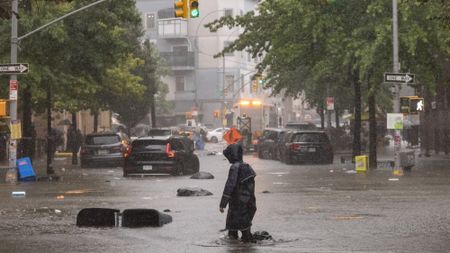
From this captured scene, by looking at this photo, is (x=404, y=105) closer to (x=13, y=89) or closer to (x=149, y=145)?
(x=149, y=145)

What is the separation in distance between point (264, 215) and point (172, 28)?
272ft

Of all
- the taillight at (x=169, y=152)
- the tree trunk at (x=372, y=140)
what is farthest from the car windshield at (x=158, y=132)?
the taillight at (x=169, y=152)

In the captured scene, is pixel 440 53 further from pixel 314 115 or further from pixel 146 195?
pixel 314 115

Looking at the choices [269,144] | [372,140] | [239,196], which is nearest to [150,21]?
[269,144]

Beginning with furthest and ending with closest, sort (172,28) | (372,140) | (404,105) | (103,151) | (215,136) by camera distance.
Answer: (172,28)
(215,136)
(103,151)
(372,140)
(404,105)

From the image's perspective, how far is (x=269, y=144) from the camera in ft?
166

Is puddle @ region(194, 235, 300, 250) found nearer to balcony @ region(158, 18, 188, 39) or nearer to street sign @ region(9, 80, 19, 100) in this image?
street sign @ region(9, 80, 19, 100)

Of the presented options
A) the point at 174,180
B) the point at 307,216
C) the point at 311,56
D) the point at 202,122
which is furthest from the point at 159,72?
the point at 307,216

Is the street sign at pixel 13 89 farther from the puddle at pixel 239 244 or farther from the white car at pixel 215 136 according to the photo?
the white car at pixel 215 136

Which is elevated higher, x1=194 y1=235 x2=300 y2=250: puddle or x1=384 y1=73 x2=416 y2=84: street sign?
x1=384 y1=73 x2=416 y2=84: street sign

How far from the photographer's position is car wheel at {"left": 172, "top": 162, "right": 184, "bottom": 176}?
33.6m

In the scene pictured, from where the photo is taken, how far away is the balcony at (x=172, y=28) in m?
99.6

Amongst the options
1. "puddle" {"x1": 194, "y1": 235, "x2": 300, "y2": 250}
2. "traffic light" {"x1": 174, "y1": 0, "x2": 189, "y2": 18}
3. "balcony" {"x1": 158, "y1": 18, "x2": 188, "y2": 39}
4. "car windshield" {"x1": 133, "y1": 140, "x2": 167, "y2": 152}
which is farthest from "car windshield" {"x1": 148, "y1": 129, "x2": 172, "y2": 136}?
"balcony" {"x1": 158, "y1": 18, "x2": 188, "y2": 39}

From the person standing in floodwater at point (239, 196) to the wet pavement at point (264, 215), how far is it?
0.30 meters
